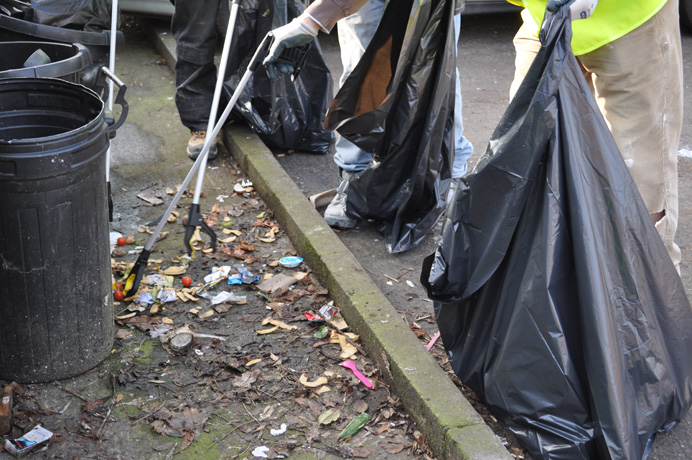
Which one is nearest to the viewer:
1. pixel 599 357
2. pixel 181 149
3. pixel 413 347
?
pixel 599 357

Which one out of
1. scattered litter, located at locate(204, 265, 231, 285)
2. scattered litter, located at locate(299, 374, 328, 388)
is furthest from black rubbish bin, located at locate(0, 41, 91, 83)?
scattered litter, located at locate(299, 374, 328, 388)

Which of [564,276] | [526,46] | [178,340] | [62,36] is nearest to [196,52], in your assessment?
[62,36]

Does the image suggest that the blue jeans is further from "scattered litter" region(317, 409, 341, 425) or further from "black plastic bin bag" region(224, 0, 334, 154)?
"scattered litter" region(317, 409, 341, 425)

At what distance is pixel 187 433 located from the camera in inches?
100

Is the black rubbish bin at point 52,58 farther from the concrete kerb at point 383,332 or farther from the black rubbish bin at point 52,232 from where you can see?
the concrete kerb at point 383,332

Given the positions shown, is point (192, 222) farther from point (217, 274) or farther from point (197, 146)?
point (197, 146)

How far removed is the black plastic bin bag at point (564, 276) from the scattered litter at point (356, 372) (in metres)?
0.48

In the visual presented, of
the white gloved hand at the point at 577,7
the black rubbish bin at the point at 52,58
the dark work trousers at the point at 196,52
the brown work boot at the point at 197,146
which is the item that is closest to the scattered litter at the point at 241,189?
the brown work boot at the point at 197,146

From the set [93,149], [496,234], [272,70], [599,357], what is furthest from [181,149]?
[599,357]

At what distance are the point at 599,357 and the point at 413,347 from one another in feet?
2.48

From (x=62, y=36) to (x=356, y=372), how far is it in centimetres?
219

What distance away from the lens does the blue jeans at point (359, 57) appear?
3.69m

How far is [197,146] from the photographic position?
181 inches

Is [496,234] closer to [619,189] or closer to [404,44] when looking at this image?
[619,189]
